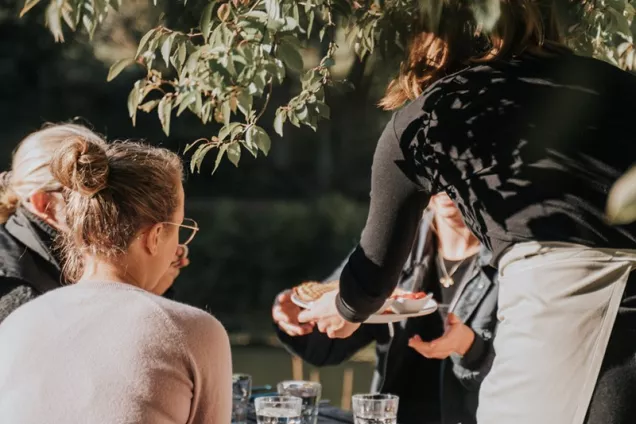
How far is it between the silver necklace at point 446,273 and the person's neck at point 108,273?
4.71ft

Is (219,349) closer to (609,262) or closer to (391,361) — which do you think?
(609,262)

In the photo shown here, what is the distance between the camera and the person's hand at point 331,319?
98.8 inches

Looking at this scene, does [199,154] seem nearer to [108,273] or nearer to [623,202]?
[108,273]

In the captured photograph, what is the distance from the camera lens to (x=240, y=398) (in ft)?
8.52

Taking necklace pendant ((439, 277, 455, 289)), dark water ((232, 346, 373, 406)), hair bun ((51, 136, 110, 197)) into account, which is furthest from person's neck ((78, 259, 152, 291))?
dark water ((232, 346, 373, 406))

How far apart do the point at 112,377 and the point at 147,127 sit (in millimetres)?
11482

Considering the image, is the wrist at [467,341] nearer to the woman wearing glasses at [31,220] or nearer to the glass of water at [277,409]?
the glass of water at [277,409]

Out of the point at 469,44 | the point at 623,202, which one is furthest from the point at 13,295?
the point at 623,202

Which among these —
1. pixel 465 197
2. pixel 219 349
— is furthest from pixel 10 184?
pixel 465 197

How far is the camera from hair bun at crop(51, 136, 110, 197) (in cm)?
189

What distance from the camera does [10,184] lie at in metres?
2.97

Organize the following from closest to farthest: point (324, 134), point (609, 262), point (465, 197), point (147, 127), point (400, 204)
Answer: point (609, 262) < point (465, 197) < point (400, 204) < point (147, 127) < point (324, 134)

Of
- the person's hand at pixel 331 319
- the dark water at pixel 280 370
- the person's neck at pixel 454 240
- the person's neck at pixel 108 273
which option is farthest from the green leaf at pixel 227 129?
the dark water at pixel 280 370

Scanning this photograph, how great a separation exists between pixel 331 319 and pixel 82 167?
2.81 feet
